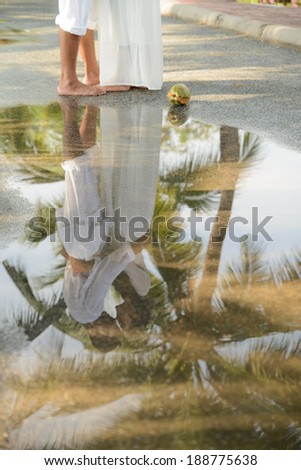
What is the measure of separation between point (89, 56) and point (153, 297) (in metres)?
4.24

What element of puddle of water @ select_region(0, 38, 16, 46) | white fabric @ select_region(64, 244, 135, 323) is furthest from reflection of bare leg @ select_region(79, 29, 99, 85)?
white fabric @ select_region(64, 244, 135, 323)

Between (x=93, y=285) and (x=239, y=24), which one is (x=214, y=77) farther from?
(x=93, y=285)

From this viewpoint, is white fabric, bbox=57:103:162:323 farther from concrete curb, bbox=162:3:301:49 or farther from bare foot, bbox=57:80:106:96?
concrete curb, bbox=162:3:301:49

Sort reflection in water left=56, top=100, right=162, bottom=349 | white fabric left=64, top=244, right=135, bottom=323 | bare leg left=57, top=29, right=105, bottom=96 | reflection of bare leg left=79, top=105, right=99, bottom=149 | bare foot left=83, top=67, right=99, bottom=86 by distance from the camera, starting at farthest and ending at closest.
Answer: bare foot left=83, top=67, right=99, bottom=86 → bare leg left=57, top=29, right=105, bottom=96 → reflection of bare leg left=79, top=105, right=99, bottom=149 → reflection in water left=56, top=100, right=162, bottom=349 → white fabric left=64, top=244, right=135, bottom=323

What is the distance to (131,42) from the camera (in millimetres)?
6762

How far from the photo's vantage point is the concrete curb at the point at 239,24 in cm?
963

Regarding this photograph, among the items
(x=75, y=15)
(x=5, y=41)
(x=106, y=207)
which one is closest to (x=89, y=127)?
(x=75, y=15)

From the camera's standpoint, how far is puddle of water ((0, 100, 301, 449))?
2342 millimetres

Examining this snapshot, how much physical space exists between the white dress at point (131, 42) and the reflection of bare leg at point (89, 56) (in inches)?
7.0

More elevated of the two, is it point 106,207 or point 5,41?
→ point 106,207

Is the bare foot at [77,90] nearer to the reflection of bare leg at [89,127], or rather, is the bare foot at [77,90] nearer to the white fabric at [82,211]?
the reflection of bare leg at [89,127]

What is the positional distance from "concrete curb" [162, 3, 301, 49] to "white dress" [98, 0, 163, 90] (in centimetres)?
290

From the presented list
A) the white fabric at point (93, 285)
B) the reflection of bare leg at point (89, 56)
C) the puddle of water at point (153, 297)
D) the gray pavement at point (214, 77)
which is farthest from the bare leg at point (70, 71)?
the white fabric at point (93, 285)

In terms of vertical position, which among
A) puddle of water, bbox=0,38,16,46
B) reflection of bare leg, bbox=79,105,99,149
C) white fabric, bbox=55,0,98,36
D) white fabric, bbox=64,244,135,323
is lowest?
puddle of water, bbox=0,38,16,46
